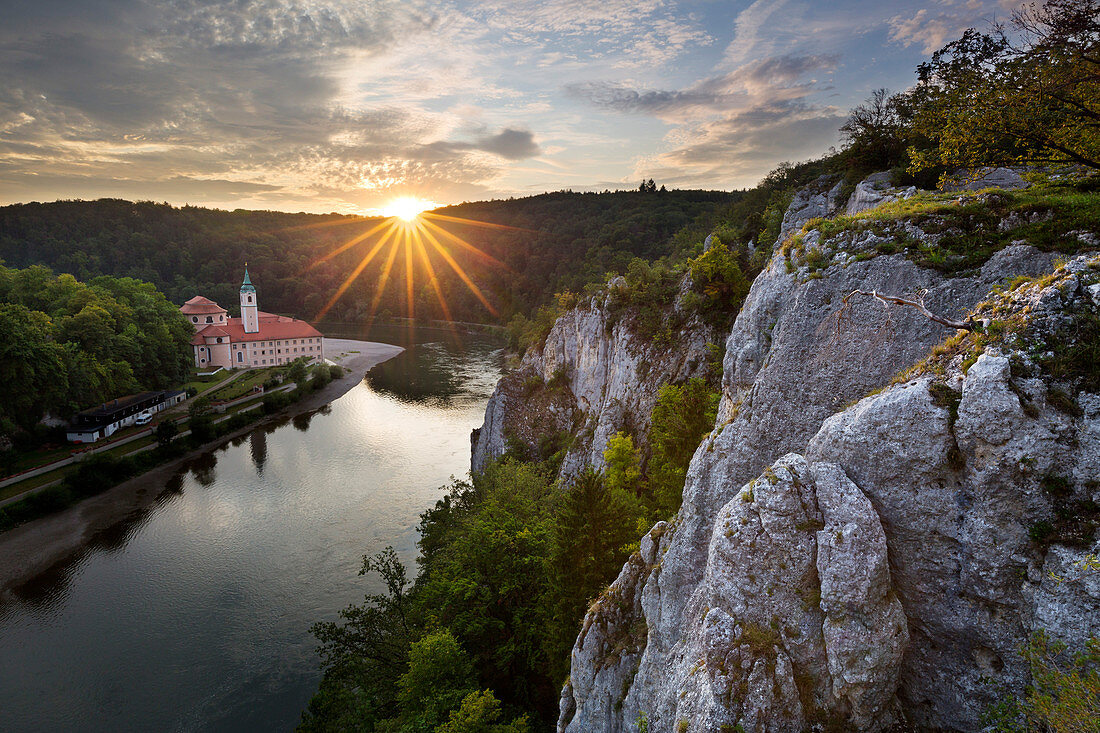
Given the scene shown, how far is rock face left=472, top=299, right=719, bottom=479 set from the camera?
24.3 meters

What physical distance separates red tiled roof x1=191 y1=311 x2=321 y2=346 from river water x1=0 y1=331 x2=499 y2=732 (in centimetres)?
3730

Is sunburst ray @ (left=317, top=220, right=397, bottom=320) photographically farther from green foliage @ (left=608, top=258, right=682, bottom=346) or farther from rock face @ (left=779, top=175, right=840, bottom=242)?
rock face @ (left=779, top=175, right=840, bottom=242)

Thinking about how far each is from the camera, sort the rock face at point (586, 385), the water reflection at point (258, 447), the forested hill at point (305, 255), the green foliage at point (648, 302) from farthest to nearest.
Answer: the forested hill at point (305, 255)
the water reflection at point (258, 447)
the green foliage at point (648, 302)
the rock face at point (586, 385)

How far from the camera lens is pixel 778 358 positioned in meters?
9.62

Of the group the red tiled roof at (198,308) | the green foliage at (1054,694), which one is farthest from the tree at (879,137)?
the red tiled roof at (198,308)

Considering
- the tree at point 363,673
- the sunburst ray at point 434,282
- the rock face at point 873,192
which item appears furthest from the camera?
the sunburst ray at point 434,282

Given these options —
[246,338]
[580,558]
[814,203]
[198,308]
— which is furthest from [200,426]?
[814,203]

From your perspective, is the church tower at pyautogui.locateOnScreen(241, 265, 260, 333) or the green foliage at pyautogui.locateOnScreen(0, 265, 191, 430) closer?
the green foliage at pyautogui.locateOnScreen(0, 265, 191, 430)

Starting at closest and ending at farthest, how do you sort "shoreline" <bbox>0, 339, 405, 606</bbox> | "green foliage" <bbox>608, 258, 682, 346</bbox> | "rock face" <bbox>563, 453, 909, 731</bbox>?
"rock face" <bbox>563, 453, 909, 731</bbox>, "green foliage" <bbox>608, 258, 682, 346</bbox>, "shoreline" <bbox>0, 339, 405, 606</bbox>

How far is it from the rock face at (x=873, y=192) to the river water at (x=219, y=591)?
28.8m

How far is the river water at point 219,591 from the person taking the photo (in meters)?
19.8

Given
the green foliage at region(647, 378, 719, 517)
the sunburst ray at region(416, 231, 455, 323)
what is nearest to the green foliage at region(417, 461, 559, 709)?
the green foliage at region(647, 378, 719, 517)

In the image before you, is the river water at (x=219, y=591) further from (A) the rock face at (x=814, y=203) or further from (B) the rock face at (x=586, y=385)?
(A) the rock face at (x=814, y=203)

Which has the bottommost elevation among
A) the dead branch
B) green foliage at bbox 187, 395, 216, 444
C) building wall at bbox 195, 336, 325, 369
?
green foliage at bbox 187, 395, 216, 444
